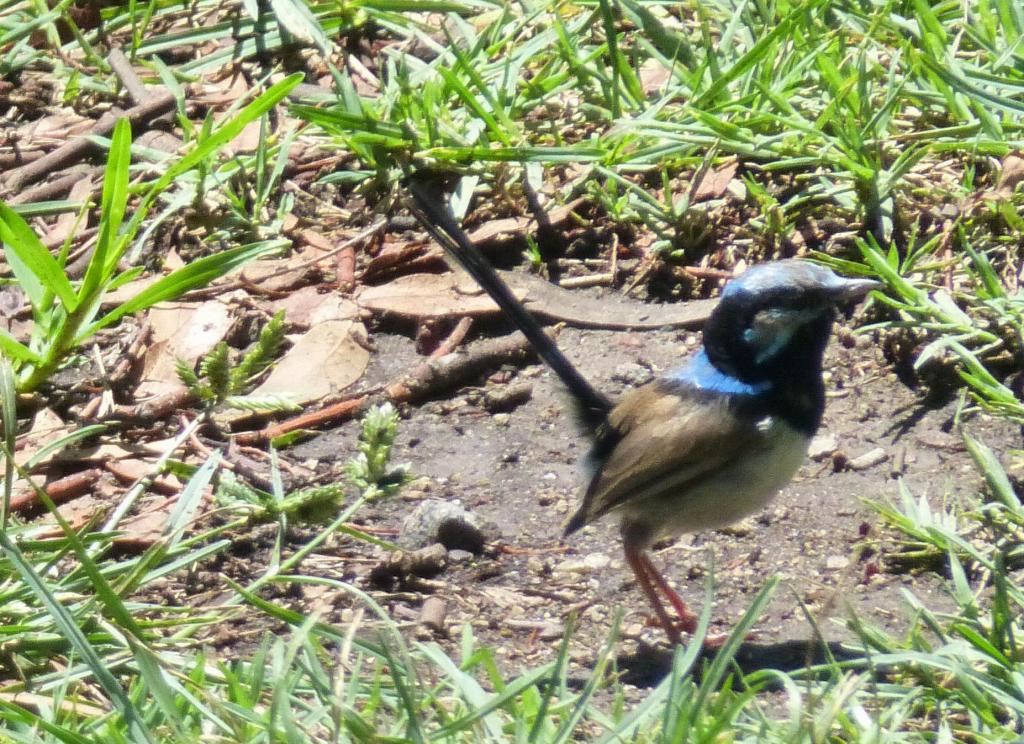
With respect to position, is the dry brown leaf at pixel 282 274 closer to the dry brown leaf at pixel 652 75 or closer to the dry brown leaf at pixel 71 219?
the dry brown leaf at pixel 71 219

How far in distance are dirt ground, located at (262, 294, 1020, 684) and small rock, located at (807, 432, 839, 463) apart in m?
0.01

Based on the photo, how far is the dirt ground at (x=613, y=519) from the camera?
4.12 metres

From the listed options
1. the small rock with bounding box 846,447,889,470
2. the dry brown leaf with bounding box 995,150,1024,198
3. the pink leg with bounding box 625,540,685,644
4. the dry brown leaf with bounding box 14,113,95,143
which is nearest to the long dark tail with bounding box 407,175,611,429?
the pink leg with bounding box 625,540,685,644

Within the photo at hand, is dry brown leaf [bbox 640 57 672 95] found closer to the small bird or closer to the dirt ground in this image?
the dirt ground

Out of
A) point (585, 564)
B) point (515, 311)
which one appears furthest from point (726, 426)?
point (515, 311)

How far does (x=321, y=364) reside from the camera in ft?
16.4

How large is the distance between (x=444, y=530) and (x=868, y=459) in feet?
4.71

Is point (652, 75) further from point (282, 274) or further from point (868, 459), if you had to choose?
point (868, 459)

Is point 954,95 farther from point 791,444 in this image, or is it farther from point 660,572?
point 660,572

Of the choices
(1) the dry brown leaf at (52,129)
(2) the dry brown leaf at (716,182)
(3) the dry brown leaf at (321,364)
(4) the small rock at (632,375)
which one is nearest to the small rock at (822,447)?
(4) the small rock at (632,375)

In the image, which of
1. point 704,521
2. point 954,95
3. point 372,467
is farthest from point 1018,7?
point 372,467

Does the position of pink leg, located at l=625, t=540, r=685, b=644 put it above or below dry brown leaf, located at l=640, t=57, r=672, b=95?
below

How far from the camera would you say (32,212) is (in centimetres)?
540

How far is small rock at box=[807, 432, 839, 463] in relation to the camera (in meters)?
4.75
